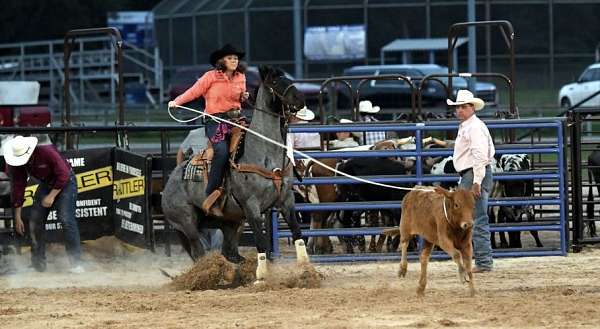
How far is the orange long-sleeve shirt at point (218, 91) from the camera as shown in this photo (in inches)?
504

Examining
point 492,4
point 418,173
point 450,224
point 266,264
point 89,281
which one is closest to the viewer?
point 450,224

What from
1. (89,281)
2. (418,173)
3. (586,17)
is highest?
(586,17)

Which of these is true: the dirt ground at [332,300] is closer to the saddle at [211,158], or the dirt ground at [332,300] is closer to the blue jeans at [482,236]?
the blue jeans at [482,236]

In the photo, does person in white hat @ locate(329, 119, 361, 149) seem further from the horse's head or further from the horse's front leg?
the horse's front leg

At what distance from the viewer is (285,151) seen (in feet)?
41.6

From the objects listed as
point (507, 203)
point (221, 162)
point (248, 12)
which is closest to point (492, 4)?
point (248, 12)

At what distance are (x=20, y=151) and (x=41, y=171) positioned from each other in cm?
37

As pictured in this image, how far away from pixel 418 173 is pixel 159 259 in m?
3.24

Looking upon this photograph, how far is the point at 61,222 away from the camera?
47.9 ft

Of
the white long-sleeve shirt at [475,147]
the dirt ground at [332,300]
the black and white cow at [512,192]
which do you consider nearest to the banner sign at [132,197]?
the dirt ground at [332,300]

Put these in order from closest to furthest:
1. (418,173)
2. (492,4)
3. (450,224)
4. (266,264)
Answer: (450,224)
(266,264)
(418,173)
(492,4)

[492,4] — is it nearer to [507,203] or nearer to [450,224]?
[507,203]

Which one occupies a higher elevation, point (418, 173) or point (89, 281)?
point (418, 173)

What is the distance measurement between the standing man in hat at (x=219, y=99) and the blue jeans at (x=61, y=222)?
236 cm
